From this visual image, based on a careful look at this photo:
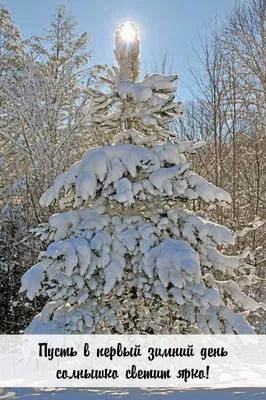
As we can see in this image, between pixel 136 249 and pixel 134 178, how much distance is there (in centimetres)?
75

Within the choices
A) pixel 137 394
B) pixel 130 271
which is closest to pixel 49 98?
pixel 130 271

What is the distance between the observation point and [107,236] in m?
3.95

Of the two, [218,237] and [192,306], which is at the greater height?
[218,237]

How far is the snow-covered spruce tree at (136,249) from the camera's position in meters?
3.76

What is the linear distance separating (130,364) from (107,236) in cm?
141

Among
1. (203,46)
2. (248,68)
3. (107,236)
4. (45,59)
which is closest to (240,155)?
(248,68)

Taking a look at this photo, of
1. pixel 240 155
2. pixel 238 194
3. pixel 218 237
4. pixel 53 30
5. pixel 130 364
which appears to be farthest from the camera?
pixel 53 30

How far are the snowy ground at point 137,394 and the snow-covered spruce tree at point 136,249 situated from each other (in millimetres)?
590

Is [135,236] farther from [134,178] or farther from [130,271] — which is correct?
[134,178]

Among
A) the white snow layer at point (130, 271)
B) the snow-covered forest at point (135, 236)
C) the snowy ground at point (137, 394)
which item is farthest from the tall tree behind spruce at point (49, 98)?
the snowy ground at point (137, 394)

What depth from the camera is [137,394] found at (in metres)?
3.91

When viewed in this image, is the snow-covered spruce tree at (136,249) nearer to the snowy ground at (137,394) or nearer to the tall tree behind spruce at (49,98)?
the snowy ground at (137,394)

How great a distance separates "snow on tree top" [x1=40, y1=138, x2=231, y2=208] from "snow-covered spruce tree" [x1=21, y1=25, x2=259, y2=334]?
0.01 metres

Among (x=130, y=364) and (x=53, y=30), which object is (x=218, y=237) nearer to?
(x=130, y=364)
